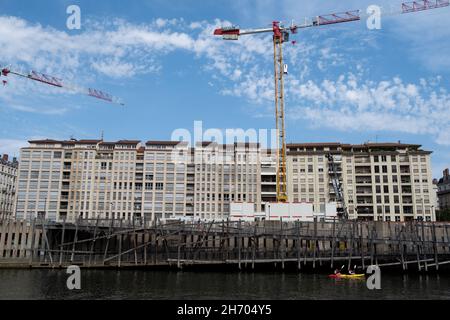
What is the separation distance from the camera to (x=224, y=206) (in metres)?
114

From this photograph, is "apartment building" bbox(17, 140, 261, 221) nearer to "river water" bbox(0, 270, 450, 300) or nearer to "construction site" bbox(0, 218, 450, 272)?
"construction site" bbox(0, 218, 450, 272)

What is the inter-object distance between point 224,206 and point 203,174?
36.3 ft

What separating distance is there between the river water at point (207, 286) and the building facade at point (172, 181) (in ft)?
195

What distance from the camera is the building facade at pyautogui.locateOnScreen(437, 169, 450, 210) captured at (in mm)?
154500

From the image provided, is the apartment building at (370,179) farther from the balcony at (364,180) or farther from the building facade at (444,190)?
the building facade at (444,190)

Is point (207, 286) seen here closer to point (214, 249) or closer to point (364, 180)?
point (214, 249)

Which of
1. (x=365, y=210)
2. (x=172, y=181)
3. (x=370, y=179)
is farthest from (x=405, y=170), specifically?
(x=172, y=181)

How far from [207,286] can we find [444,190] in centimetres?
14608

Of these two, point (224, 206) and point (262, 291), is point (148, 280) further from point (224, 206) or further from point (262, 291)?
point (224, 206)

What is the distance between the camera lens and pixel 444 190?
158 metres

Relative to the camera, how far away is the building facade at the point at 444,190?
507 feet

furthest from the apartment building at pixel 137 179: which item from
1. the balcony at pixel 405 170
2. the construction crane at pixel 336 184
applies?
the balcony at pixel 405 170

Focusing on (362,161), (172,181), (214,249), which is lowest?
(214,249)

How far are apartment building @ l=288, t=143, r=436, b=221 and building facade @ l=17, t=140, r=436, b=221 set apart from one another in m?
0.30
